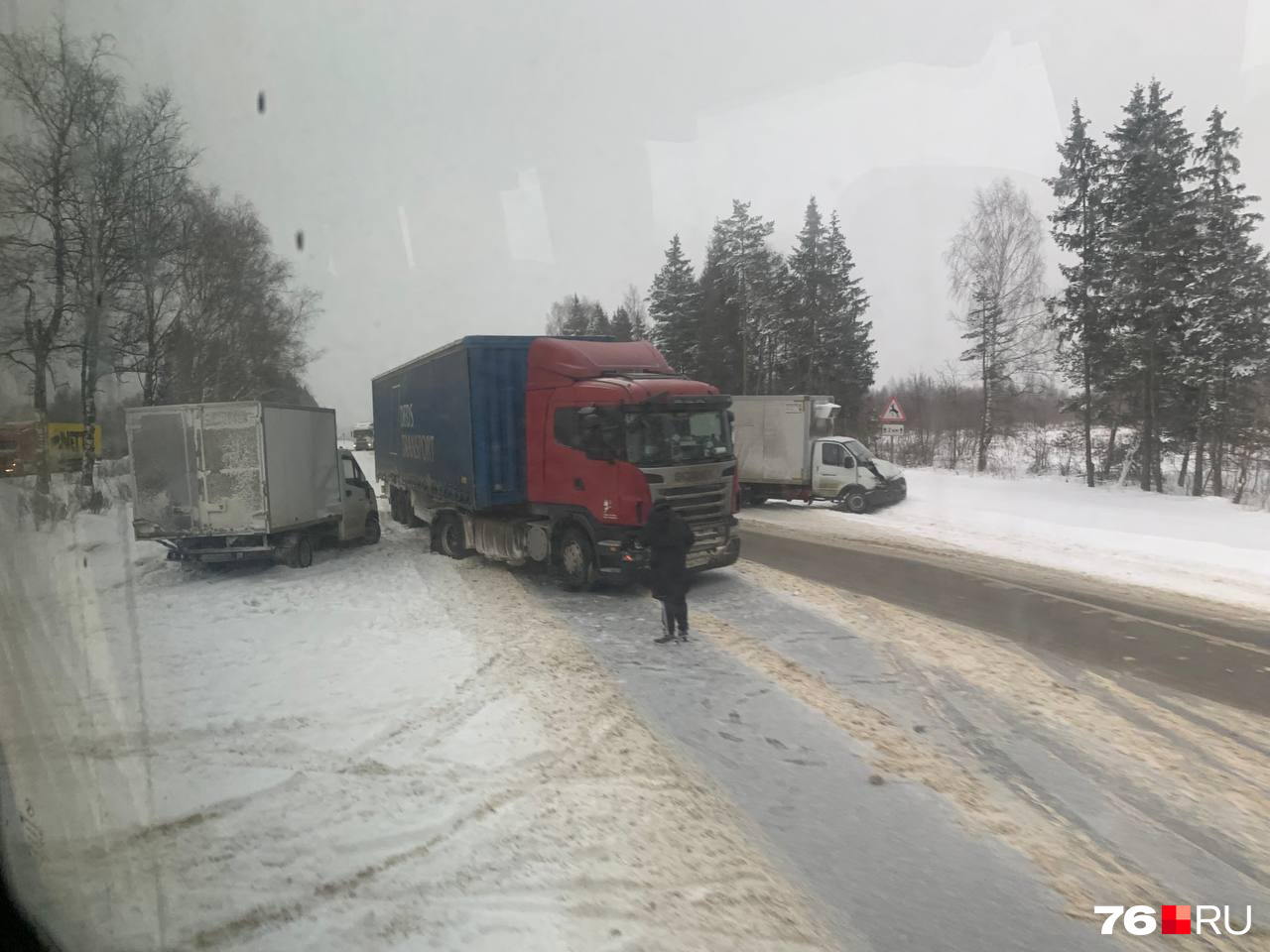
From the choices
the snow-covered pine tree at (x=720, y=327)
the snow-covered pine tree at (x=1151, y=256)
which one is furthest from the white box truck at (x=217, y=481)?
the snow-covered pine tree at (x=720, y=327)

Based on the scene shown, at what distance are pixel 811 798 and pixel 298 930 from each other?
2964 millimetres

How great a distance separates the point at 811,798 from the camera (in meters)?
4.77

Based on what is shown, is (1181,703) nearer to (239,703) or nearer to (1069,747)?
(1069,747)

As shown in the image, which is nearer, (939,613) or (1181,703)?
(1181,703)

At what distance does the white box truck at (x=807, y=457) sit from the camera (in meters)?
21.5

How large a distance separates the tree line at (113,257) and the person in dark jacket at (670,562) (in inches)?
223

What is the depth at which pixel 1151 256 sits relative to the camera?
24766 millimetres

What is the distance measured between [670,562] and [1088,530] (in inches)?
525

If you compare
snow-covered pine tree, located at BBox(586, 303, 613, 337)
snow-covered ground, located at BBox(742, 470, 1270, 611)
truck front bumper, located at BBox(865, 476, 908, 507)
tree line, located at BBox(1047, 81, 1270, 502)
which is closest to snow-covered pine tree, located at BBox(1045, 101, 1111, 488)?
tree line, located at BBox(1047, 81, 1270, 502)

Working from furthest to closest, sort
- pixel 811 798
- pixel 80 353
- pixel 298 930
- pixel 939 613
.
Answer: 1. pixel 939 613
2. pixel 80 353
3. pixel 811 798
4. pixel 298 930

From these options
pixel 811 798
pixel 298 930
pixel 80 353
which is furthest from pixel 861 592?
pixel 80 353

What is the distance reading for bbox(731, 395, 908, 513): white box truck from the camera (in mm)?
21516

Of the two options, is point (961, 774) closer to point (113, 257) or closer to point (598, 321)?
point (113, 257)

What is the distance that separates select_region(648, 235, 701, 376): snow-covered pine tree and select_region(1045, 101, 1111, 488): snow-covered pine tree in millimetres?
18814
